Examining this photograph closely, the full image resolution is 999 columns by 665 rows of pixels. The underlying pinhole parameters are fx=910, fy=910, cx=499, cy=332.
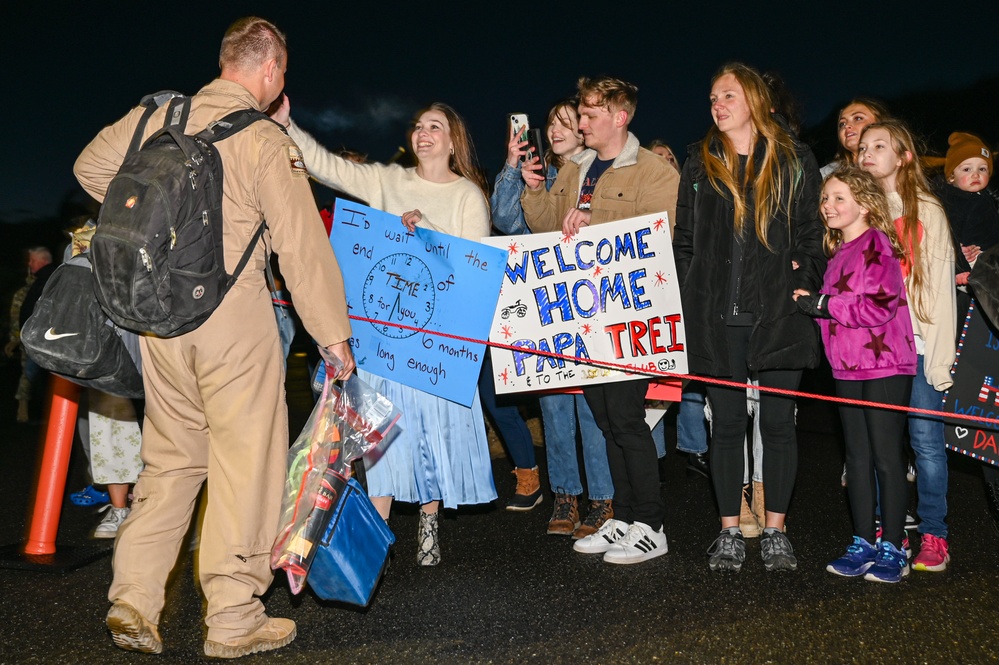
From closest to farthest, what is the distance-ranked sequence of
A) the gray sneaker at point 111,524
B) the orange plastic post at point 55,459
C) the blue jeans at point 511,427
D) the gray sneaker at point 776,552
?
the gray sneaker at point 776,552
the orange plastic post at point 55,459
the gray sneaker at point 111,524
the blue jeans at point 511,427

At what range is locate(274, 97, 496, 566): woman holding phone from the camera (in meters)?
4.53

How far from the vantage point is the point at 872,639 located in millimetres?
3453

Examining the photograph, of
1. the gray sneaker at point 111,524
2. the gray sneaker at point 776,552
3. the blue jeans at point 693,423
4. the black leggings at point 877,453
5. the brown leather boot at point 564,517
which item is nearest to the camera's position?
the black leggings at point 877,453

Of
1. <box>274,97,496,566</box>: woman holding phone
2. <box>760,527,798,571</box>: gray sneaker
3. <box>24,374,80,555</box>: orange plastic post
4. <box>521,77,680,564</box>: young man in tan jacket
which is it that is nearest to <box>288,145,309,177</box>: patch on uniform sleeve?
<box>274,97,496,566</box>: woman holding phone

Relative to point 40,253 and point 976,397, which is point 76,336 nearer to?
point 976,397

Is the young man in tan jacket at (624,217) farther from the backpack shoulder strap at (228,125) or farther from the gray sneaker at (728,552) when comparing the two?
the backpack shoulder strap at (228,125)

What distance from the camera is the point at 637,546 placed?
176 inches

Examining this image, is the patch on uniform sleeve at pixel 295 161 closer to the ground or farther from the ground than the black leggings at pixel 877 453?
farther from the ground

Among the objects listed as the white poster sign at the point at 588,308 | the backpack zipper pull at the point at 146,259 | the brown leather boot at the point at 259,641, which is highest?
the backpack zipper pull at the point at 146,259

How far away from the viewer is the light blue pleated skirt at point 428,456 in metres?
4.52

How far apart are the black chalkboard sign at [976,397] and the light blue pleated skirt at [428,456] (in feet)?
7.84

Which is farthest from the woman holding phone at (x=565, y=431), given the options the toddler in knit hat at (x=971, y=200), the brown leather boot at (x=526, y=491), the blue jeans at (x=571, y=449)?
the toddler in knit hat at (x=971, y=200)

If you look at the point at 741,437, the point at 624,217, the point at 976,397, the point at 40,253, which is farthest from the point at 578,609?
the point at 40,253

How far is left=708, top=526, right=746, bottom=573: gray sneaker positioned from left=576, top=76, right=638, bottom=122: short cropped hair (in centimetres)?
213
